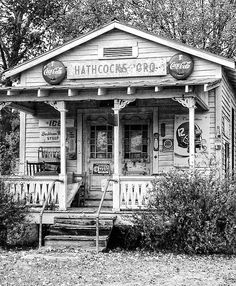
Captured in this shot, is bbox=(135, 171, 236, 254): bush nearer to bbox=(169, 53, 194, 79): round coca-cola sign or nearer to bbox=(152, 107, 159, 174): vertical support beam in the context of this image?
bbox=(152, 107, 159, 174): vertical support beam

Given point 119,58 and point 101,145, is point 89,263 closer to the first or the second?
point 101,145

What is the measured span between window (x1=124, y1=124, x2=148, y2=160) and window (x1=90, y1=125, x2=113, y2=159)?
1.66ft

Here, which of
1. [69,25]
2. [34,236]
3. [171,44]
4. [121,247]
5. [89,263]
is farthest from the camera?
[69,25]

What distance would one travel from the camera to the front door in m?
14.8

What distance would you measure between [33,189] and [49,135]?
2.53 m

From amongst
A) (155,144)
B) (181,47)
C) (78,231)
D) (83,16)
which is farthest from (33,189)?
(83,16)

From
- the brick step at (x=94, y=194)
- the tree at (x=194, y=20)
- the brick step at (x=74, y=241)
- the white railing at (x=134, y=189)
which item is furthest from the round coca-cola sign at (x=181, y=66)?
the tree at (x=194, y=20)

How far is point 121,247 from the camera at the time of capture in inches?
478

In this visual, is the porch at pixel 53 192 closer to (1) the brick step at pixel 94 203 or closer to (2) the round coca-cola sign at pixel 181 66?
(1) the brick step at pixel 94 203

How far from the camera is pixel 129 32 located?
47.3 ft

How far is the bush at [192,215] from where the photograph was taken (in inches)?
423

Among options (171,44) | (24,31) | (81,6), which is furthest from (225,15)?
(171,44)

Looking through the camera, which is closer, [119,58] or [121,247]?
[121,247]

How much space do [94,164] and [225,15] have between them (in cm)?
1501
